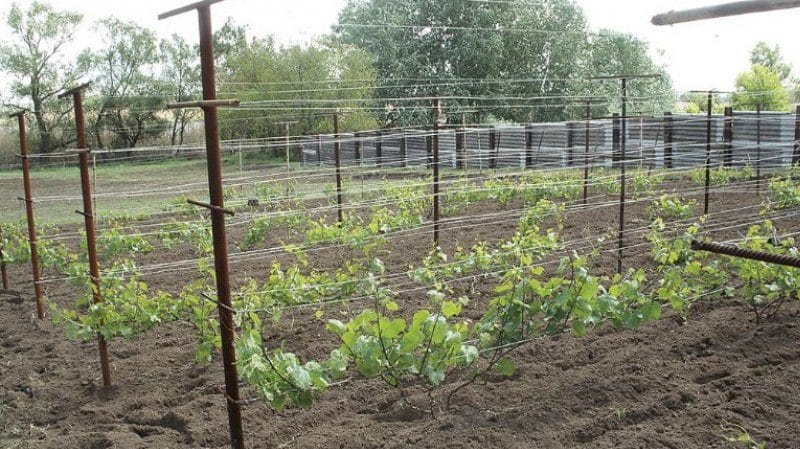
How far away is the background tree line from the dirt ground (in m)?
19.0

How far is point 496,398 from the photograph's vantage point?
4164 mm

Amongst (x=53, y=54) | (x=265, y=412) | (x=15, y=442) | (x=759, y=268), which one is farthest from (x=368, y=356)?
(x=53, y=54)

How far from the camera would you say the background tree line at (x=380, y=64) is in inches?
990

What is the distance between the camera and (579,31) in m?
29.5

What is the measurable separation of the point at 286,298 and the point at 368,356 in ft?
5.47

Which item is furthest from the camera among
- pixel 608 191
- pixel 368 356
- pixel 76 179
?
pixel 76 179

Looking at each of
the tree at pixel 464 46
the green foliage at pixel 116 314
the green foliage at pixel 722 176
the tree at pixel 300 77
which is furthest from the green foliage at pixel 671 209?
the tree at pixel 464 46

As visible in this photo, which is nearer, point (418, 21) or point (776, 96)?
point (776, 96)

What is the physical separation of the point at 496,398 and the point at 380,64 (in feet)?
84.6

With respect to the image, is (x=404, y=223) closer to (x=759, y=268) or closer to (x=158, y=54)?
(x=759, y=268)

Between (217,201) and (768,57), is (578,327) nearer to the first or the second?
(217,201)

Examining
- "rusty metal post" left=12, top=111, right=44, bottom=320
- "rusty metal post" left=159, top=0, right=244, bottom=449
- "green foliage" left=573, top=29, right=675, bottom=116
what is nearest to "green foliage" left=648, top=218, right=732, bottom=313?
"rusty metal post" left=159, top=0, right=244, bottom=449

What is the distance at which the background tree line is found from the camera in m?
25.2

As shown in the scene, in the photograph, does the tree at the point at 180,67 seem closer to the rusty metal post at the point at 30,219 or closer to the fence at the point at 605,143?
the fence at the point at 605,143
